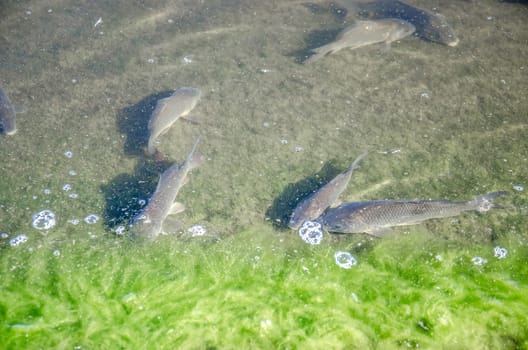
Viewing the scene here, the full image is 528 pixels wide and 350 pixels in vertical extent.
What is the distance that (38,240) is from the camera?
4.40 meters

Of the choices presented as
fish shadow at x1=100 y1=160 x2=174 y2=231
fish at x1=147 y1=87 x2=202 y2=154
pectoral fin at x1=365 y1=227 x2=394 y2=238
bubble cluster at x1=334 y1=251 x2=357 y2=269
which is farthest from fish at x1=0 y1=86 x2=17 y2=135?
pectoral fin at x1=365 y1=227 x2=394 y2=238

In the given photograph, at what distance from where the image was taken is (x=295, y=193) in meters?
4.93

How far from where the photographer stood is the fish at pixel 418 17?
727 centimetres

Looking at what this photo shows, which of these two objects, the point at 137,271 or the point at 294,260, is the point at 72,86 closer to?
the point at 137,271

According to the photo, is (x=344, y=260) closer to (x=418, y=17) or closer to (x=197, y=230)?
(x=197, y=230)

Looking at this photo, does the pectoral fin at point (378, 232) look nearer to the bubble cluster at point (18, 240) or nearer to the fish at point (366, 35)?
the fish at point (366, 35)

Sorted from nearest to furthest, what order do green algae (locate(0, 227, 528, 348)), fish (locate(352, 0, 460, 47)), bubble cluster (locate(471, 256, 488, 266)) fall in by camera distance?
green algae (locate(0, 227, 528, 348)) → bubble cluster (locate(471, 256, 488, 266)) → fish (locate(352, 0, 460, 47))

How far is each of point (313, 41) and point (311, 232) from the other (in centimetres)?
434

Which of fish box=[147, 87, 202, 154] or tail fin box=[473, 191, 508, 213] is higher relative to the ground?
fish box=[147, 87, 202, 154]

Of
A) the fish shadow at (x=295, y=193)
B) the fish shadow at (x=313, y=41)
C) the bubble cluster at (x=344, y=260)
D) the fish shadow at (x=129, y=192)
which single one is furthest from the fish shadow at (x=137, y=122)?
the bubble cluster at (x=344, y=260)

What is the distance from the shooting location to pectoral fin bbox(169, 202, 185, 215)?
4680mm

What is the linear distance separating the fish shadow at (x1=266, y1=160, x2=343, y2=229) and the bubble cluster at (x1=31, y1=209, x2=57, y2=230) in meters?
2.52

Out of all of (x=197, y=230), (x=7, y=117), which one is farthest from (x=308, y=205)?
(x=7, y=117)

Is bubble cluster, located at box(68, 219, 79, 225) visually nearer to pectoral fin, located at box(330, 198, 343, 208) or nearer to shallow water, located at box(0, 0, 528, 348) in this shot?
shallow water, located at box(0, 0, 528, 348)
